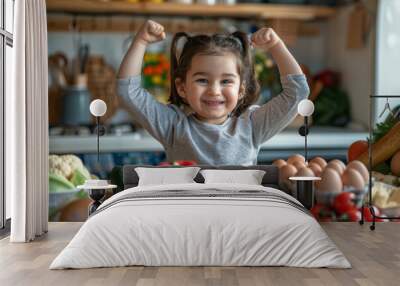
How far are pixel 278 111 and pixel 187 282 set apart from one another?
8.26 ft

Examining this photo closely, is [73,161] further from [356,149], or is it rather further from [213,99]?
[356,149]

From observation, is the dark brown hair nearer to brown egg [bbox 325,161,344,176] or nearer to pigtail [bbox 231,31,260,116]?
pigtail [bbox 231,31,260,116]

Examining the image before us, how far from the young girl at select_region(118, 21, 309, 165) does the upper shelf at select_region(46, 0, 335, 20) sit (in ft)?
2.67

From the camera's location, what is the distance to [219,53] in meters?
5.75

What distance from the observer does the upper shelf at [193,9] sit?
263 inches

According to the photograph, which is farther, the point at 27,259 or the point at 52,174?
the point at 52,174

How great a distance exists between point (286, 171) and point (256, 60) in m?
1.23

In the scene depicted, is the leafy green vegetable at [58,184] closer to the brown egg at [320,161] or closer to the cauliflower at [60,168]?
the cauliflower at [60,168]

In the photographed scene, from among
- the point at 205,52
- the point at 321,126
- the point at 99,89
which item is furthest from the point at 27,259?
the point at 321,126

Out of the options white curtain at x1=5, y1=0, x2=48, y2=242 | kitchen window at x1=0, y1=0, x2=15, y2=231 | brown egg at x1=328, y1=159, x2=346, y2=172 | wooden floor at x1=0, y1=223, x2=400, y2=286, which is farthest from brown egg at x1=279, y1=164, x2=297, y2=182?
kitchen window at x1=0, y1=0, x2=15, y2=231

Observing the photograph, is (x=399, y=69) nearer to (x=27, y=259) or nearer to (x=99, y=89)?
(x=99, y=89)

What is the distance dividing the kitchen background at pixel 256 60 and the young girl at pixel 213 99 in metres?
0.35

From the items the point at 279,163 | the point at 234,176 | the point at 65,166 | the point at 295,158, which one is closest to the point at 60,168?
the point at 65,166

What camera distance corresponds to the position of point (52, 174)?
19.5 feet
